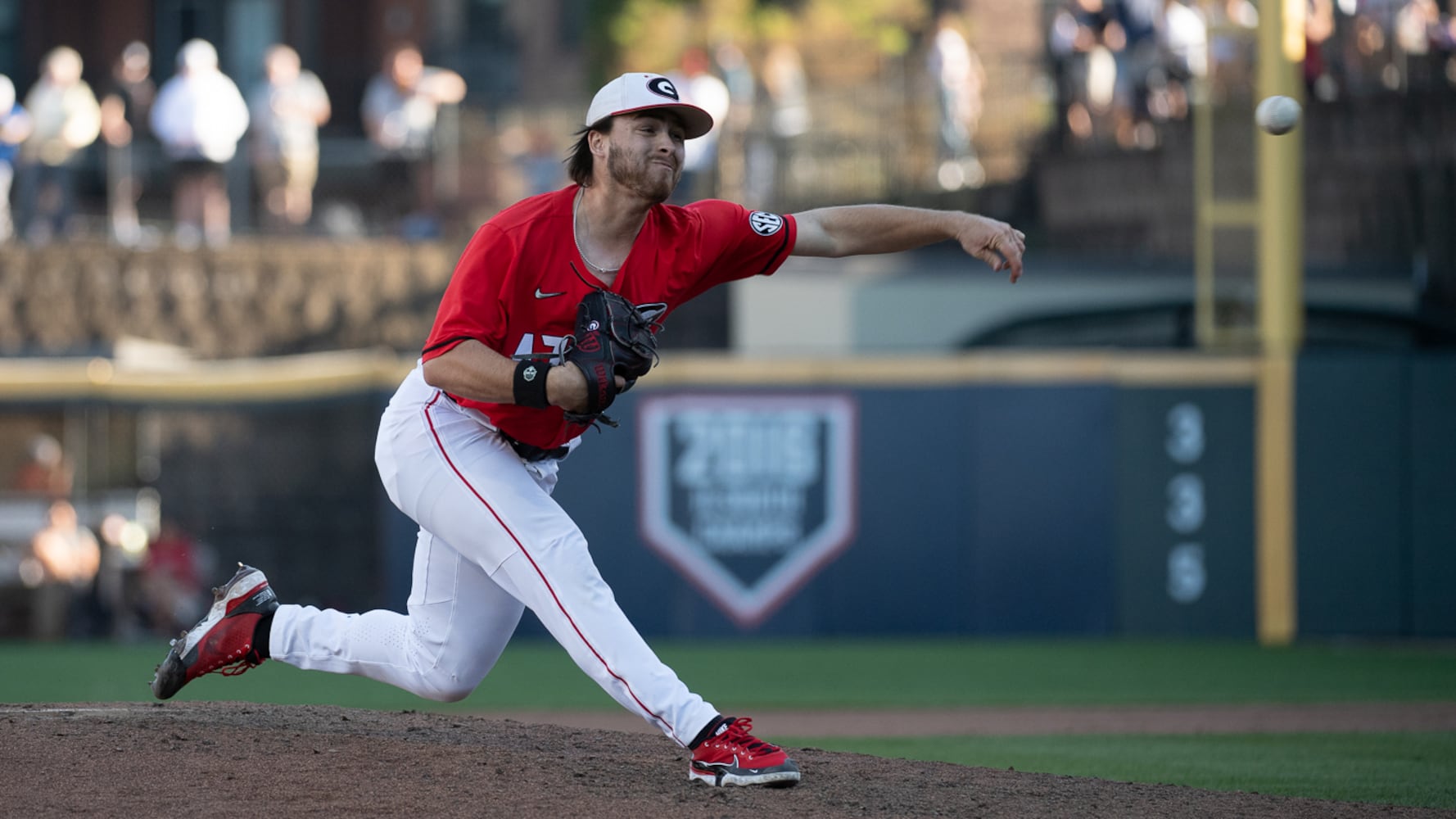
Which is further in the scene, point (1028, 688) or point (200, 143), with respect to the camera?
point (200, 143)

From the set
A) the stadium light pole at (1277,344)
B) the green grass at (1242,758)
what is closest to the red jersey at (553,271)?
the green grass at (1242,758)

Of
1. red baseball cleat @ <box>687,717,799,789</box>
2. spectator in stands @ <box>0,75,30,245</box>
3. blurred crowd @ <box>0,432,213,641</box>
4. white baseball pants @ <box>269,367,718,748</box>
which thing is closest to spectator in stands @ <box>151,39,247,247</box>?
spectator in stands @ <box>0,75,30,245</box>

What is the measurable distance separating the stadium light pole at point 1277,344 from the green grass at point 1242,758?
4.69 metres

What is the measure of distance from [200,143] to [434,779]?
1076cm

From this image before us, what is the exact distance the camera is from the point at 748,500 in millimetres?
12266

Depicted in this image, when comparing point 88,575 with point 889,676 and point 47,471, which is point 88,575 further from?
point 889,676

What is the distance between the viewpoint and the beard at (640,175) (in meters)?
4.61

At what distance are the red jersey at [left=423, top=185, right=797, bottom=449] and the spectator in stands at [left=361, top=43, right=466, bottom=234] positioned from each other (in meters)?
10.3

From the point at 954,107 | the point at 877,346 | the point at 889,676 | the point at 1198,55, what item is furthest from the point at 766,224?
the point at 954,107

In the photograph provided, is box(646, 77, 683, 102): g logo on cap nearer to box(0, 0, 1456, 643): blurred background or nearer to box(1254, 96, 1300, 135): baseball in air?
box(1254, 96, 1300, 135): baseball in air

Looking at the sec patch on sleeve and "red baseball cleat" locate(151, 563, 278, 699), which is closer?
the sec patch on sleeve

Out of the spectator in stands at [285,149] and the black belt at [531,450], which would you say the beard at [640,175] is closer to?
the black belt at [531,450]

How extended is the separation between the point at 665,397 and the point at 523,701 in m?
3.67

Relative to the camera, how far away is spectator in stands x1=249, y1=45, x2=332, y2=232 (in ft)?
47.9
